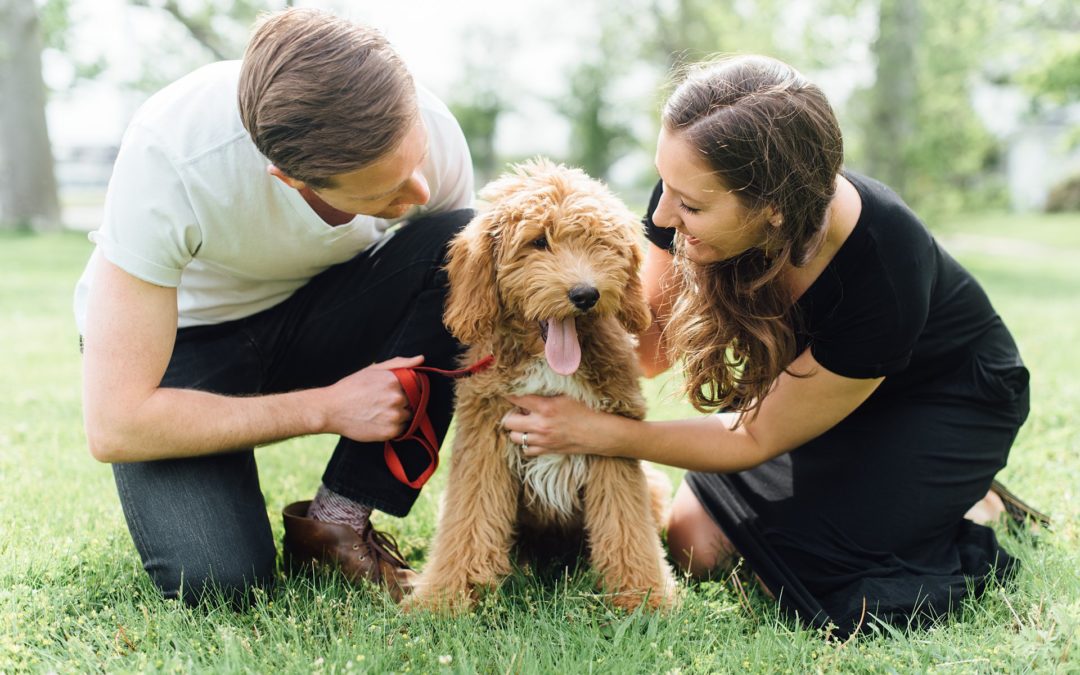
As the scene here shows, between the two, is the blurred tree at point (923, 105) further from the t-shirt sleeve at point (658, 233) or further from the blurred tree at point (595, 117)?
the blurred tree at point (595, 117)

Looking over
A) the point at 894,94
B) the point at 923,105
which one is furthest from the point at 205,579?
the point at 923,105

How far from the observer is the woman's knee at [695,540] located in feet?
10.8

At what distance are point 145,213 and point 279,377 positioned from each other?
104 cm

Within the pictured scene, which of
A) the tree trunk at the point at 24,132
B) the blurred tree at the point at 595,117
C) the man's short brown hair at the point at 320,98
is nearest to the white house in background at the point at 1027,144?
the blurred tree at the point at 595,117

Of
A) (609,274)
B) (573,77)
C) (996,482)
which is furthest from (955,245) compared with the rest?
(573,77)

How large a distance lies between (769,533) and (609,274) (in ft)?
3.90

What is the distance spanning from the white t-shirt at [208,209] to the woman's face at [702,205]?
3.33 ft

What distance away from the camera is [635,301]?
2.98 m

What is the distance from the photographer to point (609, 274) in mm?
2783

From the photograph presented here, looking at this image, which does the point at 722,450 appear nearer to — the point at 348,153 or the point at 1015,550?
the point at 1015,550

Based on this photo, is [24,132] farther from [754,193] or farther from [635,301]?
[754,193]

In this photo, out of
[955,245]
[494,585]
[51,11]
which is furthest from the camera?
[955,245]

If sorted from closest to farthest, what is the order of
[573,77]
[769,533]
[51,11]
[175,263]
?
[175,263] → [769,533] → [51,11] → [573,77]

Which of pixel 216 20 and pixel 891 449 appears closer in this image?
pixel 891 449
